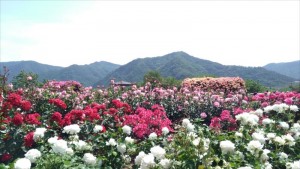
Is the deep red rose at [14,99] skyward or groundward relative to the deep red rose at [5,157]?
skyward

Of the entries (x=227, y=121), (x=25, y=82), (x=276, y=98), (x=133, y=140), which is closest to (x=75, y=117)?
(x=133, y=140)

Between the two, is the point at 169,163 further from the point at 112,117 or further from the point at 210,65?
the point at 210,65

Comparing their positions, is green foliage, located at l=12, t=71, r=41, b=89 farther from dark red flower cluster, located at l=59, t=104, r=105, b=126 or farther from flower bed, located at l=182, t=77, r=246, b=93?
flower bed, located at l=182, t=77, r=246, b=93

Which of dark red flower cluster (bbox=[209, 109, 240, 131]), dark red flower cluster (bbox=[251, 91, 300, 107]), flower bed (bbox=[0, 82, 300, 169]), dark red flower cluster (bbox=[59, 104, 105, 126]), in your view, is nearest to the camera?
flower bed (bbox=[0, 82, 300, 169])

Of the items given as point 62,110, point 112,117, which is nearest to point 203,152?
point 112,117

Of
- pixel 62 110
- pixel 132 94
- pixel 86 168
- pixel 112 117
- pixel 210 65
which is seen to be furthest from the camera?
pixel 210 65

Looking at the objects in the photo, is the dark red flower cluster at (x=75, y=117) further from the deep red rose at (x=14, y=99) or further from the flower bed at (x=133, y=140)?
the deep red rose at (x=14, y=99)

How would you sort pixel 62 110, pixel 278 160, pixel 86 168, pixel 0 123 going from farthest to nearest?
pixel 62 110
pixel 0 123
pixel 278 160
pixel 86 168

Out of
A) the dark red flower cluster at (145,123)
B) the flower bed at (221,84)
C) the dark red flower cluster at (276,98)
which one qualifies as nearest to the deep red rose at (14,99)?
the dark red flower cluster at (145,123)

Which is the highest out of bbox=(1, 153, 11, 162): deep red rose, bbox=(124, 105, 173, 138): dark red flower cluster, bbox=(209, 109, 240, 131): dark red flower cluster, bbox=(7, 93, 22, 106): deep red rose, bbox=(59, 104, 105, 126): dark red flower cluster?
bbox=(7, 93, 22, 106): deep red rose

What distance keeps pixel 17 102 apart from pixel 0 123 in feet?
1.61

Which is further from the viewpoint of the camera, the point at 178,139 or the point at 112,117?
the point at 112,117

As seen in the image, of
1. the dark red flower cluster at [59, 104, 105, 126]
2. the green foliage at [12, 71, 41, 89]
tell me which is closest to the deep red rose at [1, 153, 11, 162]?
the dark red flower cluster at [59, 104, 105, 126]

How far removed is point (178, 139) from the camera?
3.65 meters
